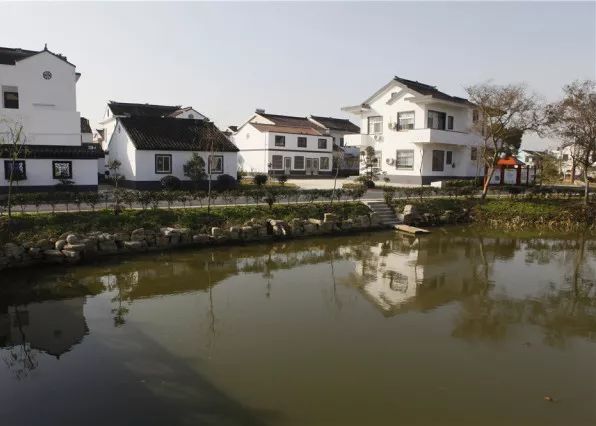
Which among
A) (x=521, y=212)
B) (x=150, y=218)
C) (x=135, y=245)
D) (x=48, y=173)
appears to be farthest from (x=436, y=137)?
(x=48, y=173)

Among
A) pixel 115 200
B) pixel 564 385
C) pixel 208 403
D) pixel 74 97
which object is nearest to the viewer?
pixel 208 403

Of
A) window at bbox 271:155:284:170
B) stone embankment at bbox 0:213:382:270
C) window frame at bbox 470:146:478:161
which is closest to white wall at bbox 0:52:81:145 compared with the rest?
stone embankment at bbox 0:213:382:270

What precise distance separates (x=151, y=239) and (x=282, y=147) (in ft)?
76.5

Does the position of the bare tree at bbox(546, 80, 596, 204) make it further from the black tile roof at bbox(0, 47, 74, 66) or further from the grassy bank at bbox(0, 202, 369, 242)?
the black tile roof at bbox(0, 47, 74, 66)

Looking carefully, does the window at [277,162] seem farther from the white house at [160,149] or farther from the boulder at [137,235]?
the boulder at [137,235]

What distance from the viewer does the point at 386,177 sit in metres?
30.6

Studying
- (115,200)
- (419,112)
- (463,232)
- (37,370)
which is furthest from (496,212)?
(37,370)

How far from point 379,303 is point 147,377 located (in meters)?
5.06

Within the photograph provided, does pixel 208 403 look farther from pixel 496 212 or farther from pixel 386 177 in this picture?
pixel 386 177

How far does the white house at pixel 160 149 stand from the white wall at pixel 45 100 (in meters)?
2.52

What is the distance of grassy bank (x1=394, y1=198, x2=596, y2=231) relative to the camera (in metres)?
20.1

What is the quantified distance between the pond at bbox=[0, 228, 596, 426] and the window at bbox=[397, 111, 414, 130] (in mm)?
17785

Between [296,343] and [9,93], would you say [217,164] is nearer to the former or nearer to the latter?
[9,93]

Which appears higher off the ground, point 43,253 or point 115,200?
point 115,200
